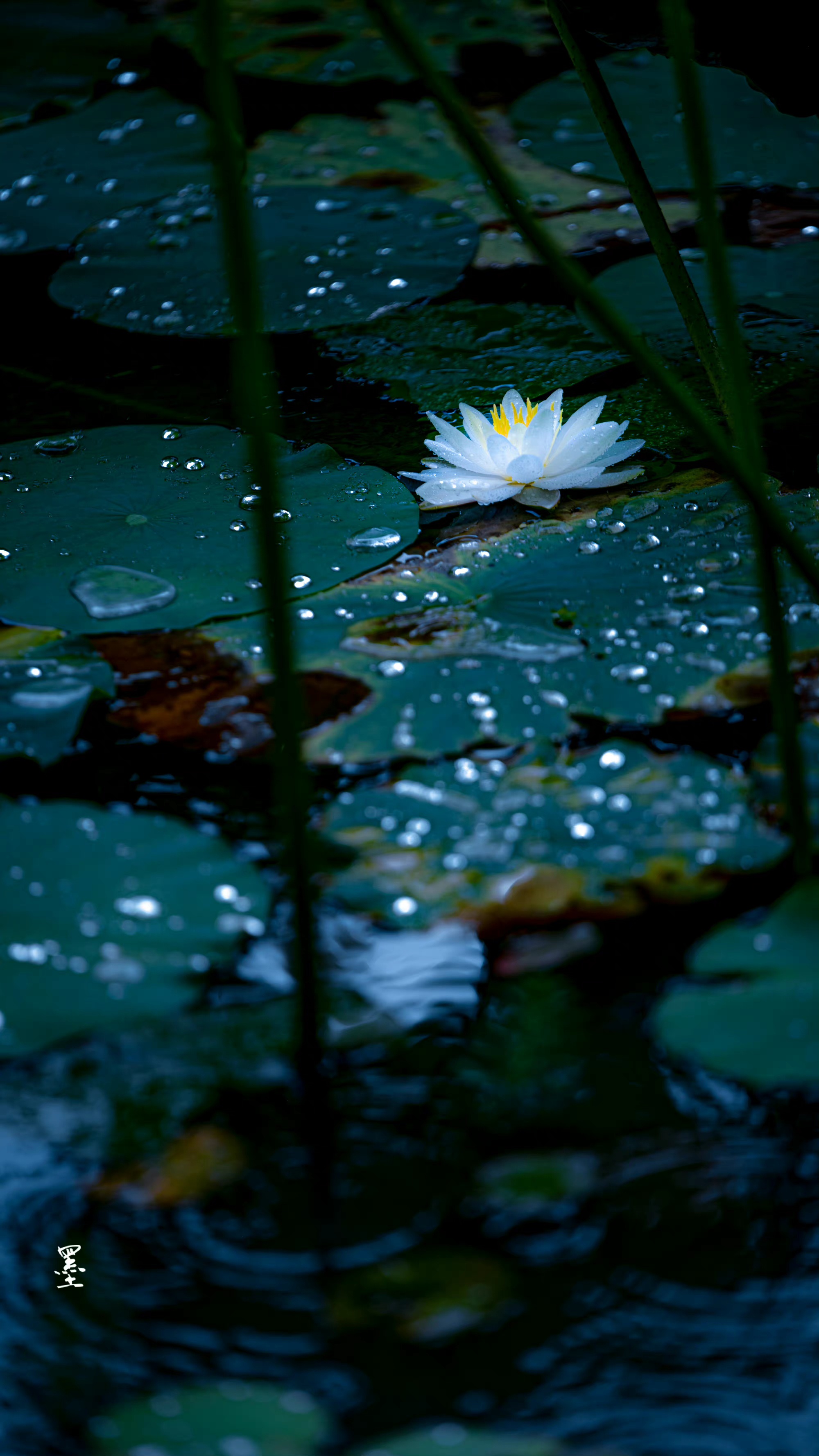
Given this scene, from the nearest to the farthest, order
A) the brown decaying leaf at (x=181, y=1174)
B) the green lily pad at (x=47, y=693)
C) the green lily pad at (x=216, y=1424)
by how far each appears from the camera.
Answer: the green lily pad at (x=216, y=1424) < the brown decaying leaf at (x=181, y=1174) < the green lily pad at (x=47, y=693)

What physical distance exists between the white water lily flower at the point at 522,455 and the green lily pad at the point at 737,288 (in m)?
0.39

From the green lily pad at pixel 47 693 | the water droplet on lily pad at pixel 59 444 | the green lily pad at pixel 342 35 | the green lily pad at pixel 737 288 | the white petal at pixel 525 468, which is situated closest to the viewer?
the green lily pad at pixel 47 693

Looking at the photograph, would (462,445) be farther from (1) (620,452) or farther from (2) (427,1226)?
(2) (427,1226)

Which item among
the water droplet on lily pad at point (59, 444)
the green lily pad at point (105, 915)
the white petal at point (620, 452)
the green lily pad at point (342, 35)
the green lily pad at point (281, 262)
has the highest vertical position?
the green lily pad at point (342, 35)

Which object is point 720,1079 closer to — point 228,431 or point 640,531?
point 640,531

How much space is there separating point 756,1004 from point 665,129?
1717 mm

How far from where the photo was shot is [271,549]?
1.66ft

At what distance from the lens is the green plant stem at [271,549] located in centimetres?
45

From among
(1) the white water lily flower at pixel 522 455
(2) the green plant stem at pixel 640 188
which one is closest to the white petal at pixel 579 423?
A: (1) the white water lily flower at pixel 522 455

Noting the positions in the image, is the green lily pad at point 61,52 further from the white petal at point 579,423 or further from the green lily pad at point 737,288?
the white petal at point 579,423

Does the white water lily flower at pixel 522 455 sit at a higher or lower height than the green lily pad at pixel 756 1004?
higher

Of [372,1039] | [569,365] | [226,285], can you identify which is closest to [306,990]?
[372,1039]

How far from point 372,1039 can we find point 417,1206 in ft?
0.36
